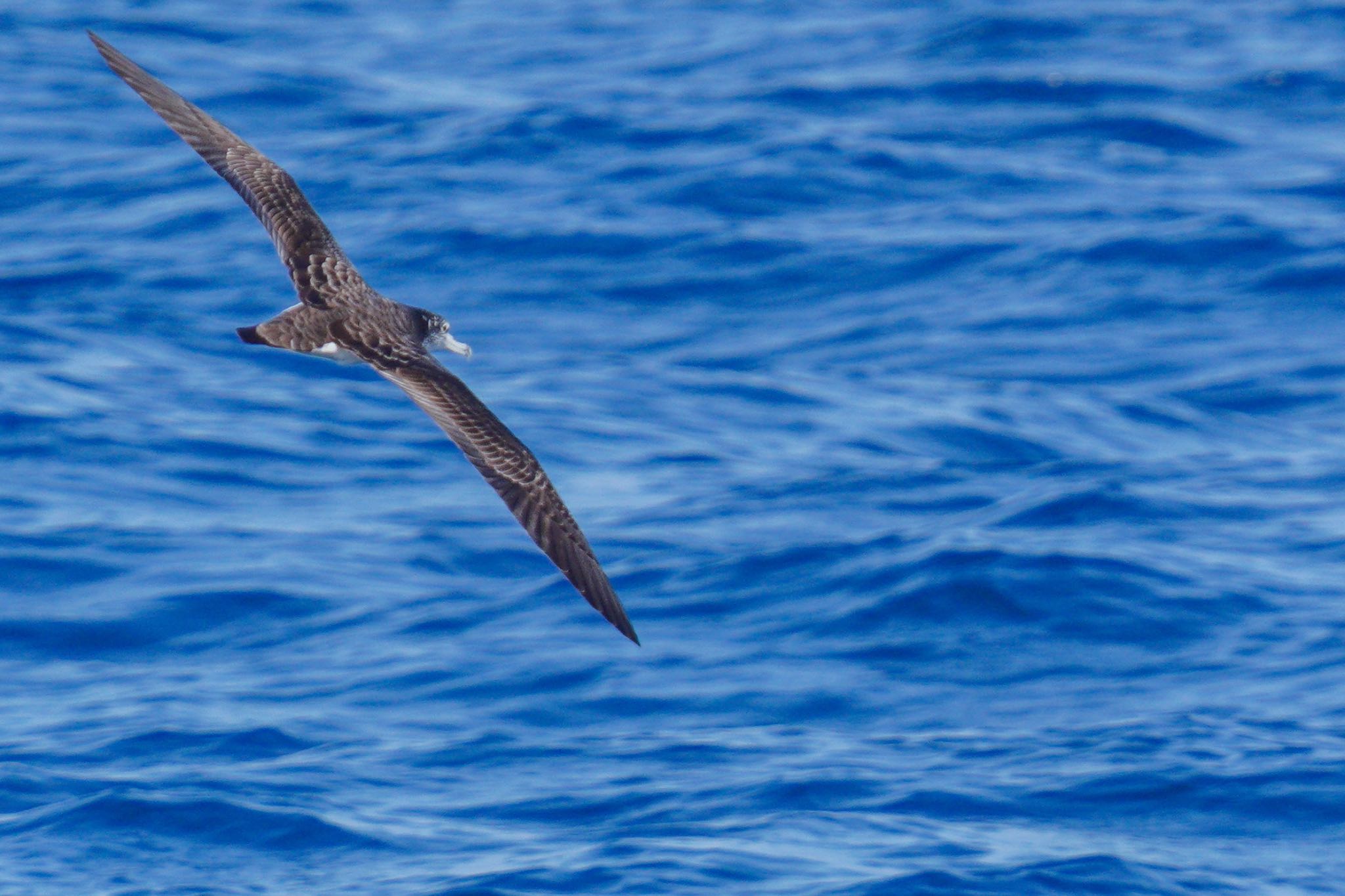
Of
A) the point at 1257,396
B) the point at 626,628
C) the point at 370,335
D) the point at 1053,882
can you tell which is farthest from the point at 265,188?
the point at 1257,396

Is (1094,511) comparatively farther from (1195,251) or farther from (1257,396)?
(1195,251)

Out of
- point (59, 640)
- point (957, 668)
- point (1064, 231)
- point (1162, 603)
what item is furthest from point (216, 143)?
point (1064, 231)

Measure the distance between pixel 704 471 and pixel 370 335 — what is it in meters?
3.77

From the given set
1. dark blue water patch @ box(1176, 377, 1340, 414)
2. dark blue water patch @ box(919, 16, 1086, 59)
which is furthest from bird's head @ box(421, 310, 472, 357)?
dark blue water patch @ box(919, 16, 1086, 59)

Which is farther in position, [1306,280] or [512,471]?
[1306,280]

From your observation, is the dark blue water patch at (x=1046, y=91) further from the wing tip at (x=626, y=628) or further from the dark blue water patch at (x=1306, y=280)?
the wing tip at (x=626, y=628)

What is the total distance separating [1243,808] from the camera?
7828 millimetres

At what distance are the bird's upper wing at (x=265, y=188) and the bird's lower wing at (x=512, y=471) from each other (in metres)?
0.72

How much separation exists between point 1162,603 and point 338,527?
152 inches

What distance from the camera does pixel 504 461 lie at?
6703mm

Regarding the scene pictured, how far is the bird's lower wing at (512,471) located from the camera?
6.46 meters

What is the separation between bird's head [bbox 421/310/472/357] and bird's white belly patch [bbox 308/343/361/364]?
32 centimetres

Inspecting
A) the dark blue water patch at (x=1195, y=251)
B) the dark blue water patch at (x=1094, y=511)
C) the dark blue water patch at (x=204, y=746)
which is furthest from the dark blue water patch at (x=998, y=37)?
the dark blue water patch at (x=204, y=746)

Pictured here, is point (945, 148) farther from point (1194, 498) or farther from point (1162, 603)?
point (1162, 603)
